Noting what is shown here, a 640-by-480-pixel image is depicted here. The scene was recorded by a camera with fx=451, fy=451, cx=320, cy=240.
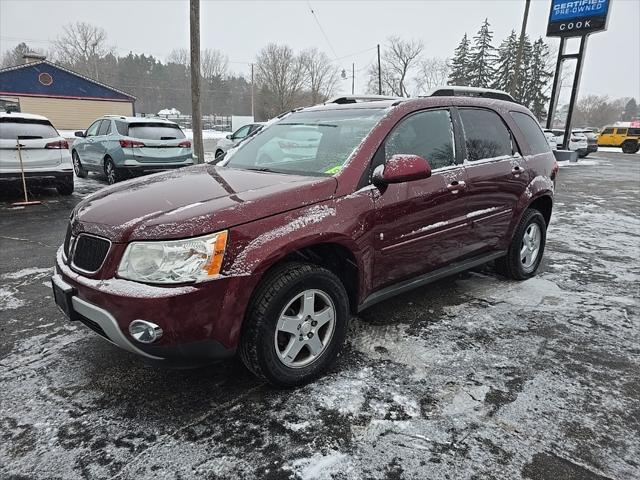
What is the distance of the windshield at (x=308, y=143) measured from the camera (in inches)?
123

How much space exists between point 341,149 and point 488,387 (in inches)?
71.1

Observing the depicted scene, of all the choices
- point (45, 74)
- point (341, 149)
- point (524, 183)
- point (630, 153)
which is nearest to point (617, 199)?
point (524, 183)

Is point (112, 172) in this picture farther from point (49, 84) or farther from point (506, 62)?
point (506, 62)

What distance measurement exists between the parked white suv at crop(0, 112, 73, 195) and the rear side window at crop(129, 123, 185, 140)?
1635mm

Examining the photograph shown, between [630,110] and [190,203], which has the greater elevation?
[630,110]

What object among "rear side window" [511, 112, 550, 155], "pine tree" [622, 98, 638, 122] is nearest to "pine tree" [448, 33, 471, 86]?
"pine tree" [622, 98, 638, 122]

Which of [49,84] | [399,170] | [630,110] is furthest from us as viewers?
[630,110]

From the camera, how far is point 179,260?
2.24 m

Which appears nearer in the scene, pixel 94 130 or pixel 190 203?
pixel 190 203

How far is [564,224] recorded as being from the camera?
24.9 feet

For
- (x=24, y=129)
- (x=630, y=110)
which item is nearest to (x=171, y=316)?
(x=24, y=129)

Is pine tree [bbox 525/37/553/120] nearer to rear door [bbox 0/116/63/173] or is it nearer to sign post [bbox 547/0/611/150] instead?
sign post [bbox 547/0/611/150]

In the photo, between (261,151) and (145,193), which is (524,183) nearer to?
(261,151)

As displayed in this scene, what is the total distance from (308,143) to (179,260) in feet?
5.37
